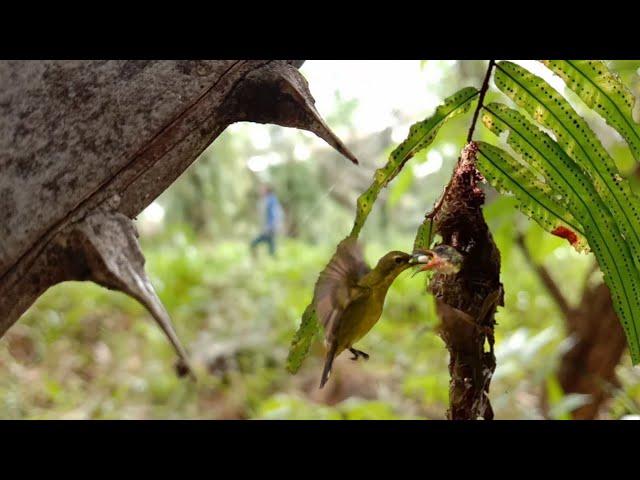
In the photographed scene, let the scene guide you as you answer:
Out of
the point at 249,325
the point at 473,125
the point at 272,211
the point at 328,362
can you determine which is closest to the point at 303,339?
the point at 328,362

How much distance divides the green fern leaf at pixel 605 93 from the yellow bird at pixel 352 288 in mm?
286

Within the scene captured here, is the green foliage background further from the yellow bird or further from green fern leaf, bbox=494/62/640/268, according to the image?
the yellow bird

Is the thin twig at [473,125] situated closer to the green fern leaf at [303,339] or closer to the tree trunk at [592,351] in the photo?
the green fern leaf at [303,339]

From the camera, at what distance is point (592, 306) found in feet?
6.43

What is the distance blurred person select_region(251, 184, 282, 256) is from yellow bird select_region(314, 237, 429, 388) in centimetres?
370

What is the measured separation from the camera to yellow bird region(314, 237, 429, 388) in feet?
1.66

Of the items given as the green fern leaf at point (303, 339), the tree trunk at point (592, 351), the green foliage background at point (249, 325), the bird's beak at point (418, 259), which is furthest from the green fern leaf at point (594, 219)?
the tree trunk at point (592, 351)

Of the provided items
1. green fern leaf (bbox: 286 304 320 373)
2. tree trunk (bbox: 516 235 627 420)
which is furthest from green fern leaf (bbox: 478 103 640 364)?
tree trunk (bbox: 516 235 627 420)
